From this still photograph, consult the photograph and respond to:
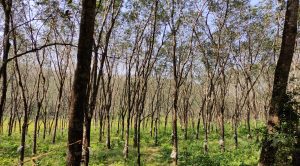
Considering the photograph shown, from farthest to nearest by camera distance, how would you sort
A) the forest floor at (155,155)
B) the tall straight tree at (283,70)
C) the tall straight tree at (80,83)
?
the forest floor at (155,155) < the tall straight tree at (283,70) < the tall straight tree at (80,83)

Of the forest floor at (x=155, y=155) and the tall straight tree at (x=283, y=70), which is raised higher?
the tall straight tree at (x=283, y=70)

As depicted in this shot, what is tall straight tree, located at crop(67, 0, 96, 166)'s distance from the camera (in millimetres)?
5191

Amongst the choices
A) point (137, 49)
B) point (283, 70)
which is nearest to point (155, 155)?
point (137, 49)

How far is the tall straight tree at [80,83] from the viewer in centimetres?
519

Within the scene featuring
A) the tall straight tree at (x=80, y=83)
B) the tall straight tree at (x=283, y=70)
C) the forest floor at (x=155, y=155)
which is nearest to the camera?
the tall straight tree at (x=80, y=83)

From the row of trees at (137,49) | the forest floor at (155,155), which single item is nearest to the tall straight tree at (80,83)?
the row of trees at (137,49)

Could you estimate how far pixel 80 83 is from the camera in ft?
17.1

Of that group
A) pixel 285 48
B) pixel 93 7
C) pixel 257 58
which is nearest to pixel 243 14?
pixel 257 58

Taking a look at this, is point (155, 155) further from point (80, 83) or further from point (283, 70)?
point (80, 83)

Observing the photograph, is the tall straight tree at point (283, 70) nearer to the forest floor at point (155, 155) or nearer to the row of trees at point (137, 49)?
the row of trees at point (137, 49)

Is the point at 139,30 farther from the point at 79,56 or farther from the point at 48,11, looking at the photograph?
the point at 79,56

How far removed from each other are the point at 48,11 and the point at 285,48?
1482 centimetres

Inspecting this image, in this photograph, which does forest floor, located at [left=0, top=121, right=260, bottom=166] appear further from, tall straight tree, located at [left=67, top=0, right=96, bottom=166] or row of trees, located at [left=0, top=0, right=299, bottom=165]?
tall straight tree, located at [left=67, top=0, right=96, bottom=166]

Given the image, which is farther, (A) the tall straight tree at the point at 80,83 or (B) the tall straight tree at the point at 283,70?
(B) the tall straight tree at the point at 283,70
